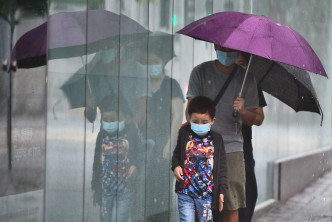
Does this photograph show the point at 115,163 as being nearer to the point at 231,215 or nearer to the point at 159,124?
the point at 159,124

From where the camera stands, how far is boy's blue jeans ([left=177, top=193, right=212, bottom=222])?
17.4 feet

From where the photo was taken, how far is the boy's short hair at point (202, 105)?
17.3ft

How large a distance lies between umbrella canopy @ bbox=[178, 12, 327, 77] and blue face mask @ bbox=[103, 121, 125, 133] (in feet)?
3.45

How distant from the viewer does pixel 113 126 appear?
6.09 m

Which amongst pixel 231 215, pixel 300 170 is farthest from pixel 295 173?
pixel 231 215

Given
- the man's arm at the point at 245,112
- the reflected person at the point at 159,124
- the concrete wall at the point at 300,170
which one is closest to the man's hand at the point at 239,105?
the man's arm at the point at 245,112

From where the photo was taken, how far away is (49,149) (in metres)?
5.34

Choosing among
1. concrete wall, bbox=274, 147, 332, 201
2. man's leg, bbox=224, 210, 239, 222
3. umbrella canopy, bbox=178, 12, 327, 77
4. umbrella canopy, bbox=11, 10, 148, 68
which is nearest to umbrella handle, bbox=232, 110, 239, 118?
umbrella canopy, bbox=178, 12, 327, 77

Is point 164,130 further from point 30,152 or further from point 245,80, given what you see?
point 30,152

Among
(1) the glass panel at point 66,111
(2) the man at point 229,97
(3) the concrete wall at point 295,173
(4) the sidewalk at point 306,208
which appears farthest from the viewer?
(3) the concrete wall at point 295,173

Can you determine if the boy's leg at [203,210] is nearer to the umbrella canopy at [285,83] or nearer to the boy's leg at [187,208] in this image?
the boy's leg at [187,208]

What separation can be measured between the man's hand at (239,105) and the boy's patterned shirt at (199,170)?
40 centimetres

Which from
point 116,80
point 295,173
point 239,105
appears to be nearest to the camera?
point 239,105

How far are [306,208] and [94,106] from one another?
16.7 ft
